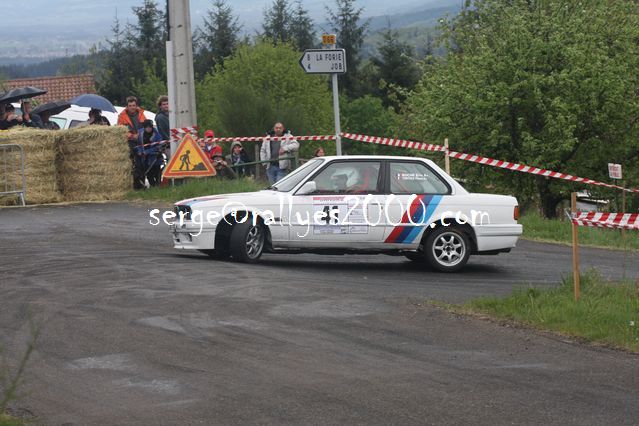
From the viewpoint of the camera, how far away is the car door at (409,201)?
14.8 meters

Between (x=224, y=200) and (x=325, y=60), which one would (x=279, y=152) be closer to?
(x=325, y=60)

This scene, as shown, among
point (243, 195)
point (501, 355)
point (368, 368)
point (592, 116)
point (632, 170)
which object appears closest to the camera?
point (368, 368)

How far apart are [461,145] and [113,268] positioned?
14.9 m

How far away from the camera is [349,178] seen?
589 inches

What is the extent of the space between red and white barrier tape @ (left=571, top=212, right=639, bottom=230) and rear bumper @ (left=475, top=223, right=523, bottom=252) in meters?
3.25

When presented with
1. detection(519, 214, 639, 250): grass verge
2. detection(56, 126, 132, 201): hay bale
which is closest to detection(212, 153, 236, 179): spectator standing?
detection(56, 126, 132, 201): hay bale

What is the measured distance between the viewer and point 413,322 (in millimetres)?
10727

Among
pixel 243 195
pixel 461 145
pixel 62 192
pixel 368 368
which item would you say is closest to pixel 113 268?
pixel 243 195

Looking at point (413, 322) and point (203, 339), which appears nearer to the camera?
point (203, 339)

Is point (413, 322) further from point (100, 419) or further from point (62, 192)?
point (62, 192)

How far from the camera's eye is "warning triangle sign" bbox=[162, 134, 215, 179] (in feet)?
74.2

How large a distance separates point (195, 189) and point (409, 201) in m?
9.66

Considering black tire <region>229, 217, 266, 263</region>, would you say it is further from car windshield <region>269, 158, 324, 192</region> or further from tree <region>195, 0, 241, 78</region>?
tree <region>195, 0, 241, 78</region>

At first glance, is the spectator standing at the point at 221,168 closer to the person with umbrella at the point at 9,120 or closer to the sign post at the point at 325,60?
the person with umbrella at the point at 9,120
